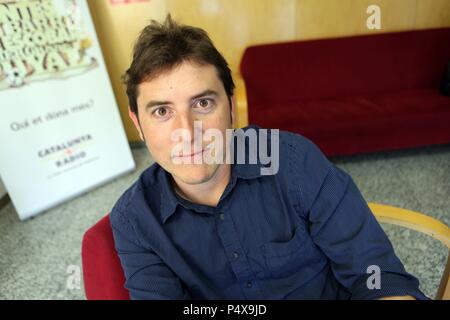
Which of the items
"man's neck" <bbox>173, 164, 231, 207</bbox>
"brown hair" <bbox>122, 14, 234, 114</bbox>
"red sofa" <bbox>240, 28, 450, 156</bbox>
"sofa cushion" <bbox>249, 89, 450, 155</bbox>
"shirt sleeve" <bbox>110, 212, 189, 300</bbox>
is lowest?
"sofa cushion" <bbox>249, 89, 450, 155</bbox>

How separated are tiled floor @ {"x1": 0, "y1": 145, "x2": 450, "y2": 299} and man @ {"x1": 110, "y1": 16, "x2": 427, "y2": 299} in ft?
3.36

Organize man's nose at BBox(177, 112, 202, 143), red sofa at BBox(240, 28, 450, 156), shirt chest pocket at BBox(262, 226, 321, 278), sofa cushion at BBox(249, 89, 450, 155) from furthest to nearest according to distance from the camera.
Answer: red sofa at BBox(240, 28, 450, 156) → sofa cushion at BBox(249, 89, 450, 155) → shirt chest pocket at BBox(262, 226, 321, 278) → man's nose at BBox(177, 112, 202, 143)

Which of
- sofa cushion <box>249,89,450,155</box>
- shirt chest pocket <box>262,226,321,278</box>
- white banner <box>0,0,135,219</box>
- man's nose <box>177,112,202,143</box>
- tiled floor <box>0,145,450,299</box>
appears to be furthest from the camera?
sofa cushion <box>249,89,450,155</box>

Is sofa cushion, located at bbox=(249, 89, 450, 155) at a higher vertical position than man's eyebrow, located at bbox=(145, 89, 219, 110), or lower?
lower

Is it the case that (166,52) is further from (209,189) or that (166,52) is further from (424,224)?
(424,224)

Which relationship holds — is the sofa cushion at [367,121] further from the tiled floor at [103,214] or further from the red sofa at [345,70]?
the tiled floor at [103,214]

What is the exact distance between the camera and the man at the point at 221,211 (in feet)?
2.72

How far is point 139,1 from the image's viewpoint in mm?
2824

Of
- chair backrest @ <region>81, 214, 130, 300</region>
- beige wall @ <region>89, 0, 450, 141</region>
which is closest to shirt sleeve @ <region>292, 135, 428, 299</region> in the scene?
chair backrest @ <region>81, 214, 130, 300</region>

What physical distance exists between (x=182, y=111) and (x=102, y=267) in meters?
0.45

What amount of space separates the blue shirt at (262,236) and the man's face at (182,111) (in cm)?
13

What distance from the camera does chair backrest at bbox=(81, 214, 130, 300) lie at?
82 centimetres

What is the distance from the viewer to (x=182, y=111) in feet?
2.66

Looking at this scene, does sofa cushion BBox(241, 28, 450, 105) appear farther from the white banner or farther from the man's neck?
the man's neck
